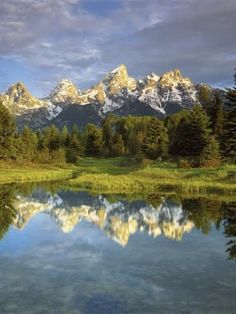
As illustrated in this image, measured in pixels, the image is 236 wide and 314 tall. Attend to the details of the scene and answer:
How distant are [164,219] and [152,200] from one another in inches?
365

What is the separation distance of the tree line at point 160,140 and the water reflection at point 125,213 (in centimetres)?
2388

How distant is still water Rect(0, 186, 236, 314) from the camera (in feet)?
49.6

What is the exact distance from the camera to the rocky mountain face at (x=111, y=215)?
2847 centimetres

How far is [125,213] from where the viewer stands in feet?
115

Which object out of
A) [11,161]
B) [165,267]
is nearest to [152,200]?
[165,267]

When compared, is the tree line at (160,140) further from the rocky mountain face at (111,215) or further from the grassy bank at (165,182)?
the rocky mountain face at (111,215)

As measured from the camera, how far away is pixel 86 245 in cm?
2430

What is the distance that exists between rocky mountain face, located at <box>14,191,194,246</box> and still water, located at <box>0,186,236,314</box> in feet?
0.22

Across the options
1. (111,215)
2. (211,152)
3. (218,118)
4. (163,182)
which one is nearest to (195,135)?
(211,152)

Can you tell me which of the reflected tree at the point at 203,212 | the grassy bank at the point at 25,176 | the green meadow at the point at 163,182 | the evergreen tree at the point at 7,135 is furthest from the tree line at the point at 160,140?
the reflected tree at the point at 203,212

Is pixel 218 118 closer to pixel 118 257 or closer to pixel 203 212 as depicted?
pixel 203 212

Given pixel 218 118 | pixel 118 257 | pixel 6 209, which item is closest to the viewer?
pixel 118 257

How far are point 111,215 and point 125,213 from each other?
1.23 m

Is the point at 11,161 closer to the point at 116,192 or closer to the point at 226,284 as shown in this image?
the point at 116,192
